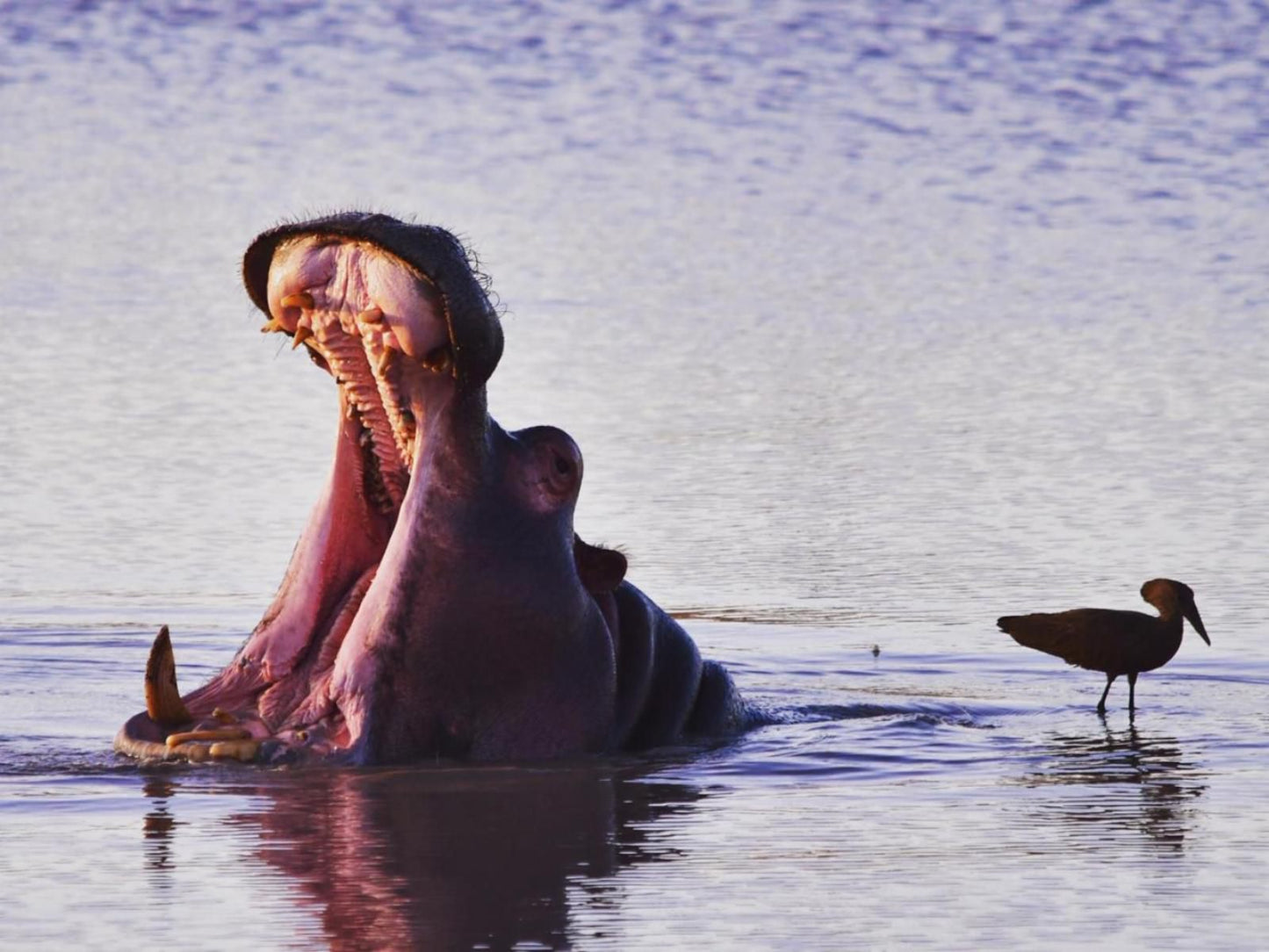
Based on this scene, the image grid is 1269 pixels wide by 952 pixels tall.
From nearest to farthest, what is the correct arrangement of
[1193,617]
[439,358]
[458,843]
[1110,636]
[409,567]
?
[458,843] → [439,358] → [409,567] → [1110,636] → [1193,617]

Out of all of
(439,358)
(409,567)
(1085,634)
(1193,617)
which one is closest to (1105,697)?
(1085,634)

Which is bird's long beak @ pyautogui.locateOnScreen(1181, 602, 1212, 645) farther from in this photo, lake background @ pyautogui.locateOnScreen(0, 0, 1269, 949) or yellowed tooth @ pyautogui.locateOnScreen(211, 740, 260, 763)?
yellowed tooth @ pyautogui.locateOnScreen(211, 740, 260, 763)

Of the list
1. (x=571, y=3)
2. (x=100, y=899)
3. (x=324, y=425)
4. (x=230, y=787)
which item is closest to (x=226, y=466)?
(x=324, y=425)

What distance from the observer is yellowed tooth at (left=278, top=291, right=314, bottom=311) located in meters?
5.83

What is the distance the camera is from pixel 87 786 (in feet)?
19.7

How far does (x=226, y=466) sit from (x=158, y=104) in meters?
10.3

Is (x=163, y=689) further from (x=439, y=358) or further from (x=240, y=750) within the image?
(x=439, y=358)

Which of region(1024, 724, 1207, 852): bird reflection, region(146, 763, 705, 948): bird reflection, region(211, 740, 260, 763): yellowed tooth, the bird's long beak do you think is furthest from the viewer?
the bird's long beak

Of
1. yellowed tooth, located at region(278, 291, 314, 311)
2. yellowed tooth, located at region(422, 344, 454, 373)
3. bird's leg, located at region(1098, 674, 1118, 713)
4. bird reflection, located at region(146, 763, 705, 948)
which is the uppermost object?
yellowed tooth, located at region(278, 291, 314, 311)

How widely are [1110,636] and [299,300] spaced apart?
2685 millimetres

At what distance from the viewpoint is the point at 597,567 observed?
20.7ft

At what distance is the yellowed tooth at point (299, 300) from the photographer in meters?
5.83

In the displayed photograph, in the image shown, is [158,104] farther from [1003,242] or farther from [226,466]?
[226,466]

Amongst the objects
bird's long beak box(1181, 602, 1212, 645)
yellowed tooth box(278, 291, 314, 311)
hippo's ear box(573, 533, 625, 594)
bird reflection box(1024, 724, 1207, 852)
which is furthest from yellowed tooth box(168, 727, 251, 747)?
bird's long beak box(1181, 602, 1212, 645)
